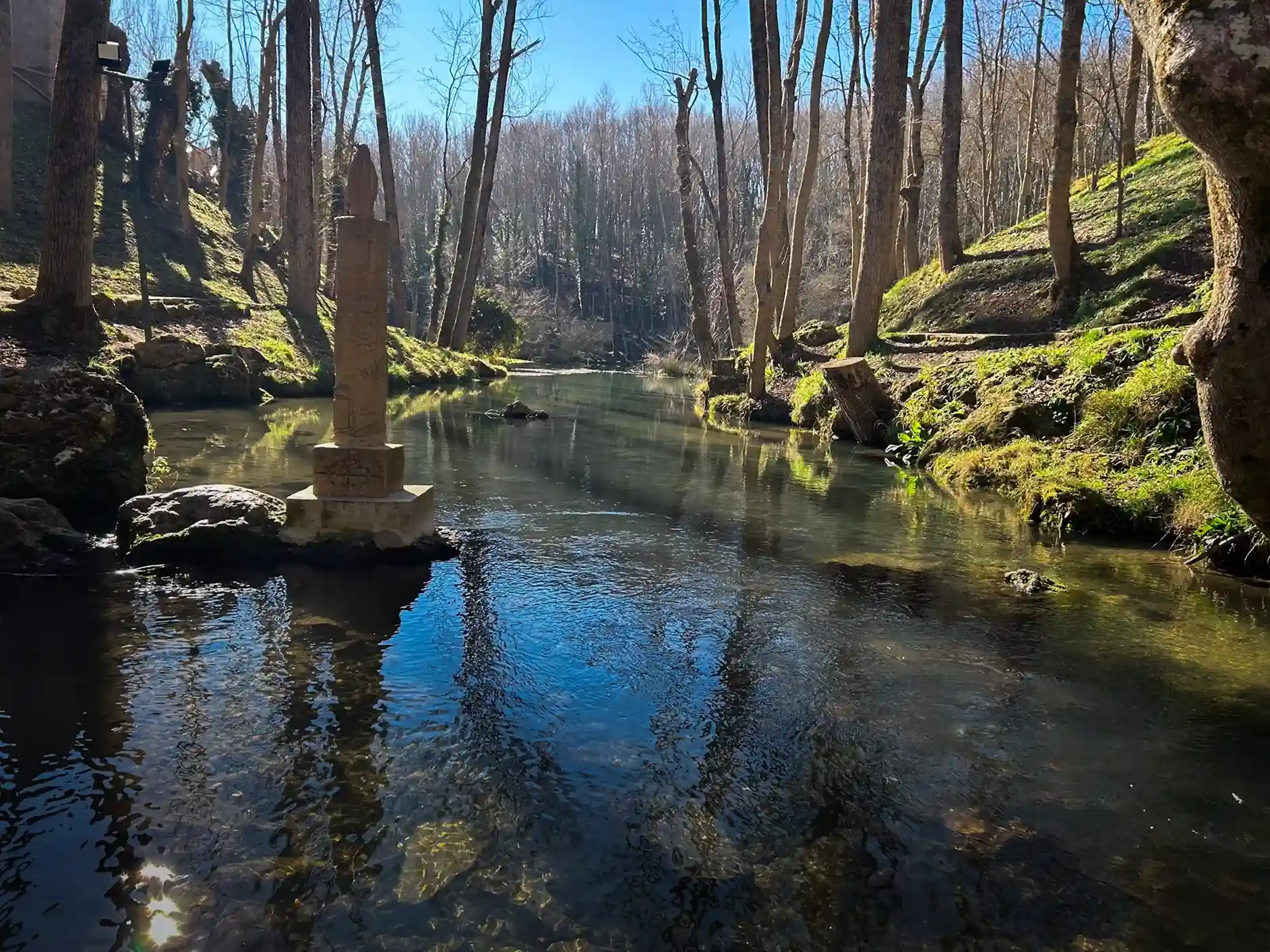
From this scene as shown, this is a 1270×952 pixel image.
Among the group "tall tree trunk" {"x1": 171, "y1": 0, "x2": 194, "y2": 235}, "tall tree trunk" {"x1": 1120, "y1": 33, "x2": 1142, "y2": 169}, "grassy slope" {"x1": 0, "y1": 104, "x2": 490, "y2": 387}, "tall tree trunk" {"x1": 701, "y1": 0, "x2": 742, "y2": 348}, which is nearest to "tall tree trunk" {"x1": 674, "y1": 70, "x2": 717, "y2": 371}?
"tall tree trunk" {"x1": 701, "y1": 0, "x2": 742, "y2": 348}

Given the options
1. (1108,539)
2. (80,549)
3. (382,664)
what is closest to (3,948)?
(382,664)

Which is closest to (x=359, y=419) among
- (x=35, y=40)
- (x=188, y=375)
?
(x=188, y=375)

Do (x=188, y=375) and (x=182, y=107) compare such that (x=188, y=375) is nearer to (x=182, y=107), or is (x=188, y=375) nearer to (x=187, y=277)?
(x=187, y=277)

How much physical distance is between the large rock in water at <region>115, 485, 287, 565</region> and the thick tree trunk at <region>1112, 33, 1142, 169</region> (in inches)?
732

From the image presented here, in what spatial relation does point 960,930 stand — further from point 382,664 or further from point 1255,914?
point 382,664

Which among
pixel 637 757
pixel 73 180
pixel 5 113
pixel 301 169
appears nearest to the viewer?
pixel 637 757

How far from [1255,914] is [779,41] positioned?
68.2 feet

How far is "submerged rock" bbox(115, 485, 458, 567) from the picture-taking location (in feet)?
24.2

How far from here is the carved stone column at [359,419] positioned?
7.73m

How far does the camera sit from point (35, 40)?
93.0ft

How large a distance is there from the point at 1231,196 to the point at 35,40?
34476mm

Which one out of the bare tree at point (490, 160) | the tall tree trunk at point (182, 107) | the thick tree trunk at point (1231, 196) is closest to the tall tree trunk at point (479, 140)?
the bare tree at point (490, 160)

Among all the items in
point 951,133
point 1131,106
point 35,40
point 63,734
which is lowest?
point 63,734

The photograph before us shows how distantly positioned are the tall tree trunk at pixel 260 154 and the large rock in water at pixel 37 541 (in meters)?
22.2
